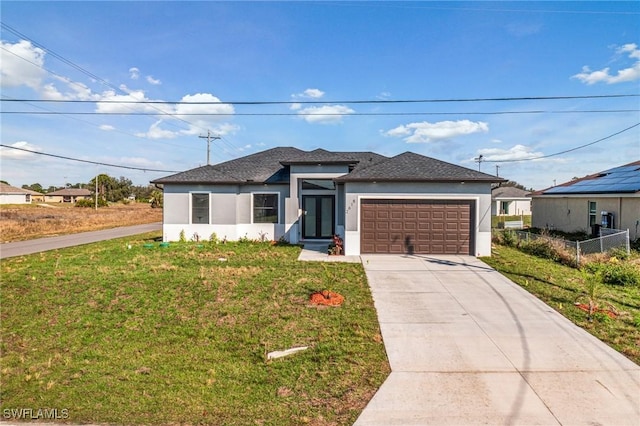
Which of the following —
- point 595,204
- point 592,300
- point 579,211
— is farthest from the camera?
point 579,211

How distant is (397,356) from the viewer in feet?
17.8

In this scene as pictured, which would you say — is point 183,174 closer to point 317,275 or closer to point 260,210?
point 260,210

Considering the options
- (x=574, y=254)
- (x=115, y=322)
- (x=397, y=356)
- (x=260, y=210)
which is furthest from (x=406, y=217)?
(x=115, y=322)

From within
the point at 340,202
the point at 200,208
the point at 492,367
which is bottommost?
the point at 492,367

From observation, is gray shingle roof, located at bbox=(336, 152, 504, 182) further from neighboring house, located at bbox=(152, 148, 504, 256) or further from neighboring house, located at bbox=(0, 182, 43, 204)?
neighboring house, located at bbox=(0, 182, 43, 204)

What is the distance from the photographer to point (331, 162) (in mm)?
14758

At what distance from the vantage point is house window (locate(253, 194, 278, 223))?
16594mm

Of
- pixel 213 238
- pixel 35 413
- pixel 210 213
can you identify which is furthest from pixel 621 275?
pixel 210 213

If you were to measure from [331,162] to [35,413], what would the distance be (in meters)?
12.4

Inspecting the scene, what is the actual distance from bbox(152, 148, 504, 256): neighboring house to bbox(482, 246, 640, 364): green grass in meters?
1.72

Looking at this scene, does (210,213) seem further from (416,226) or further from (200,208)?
(416,226)

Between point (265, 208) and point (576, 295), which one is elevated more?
point (265, 208)

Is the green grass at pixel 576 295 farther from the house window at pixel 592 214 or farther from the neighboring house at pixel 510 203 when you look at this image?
the neighboring house at pixel 510 203

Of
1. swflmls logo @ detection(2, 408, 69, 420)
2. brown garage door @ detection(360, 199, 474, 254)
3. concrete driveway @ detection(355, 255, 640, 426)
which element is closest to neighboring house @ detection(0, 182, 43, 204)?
brown garage door @ detection(360, 199, 474, 254)
